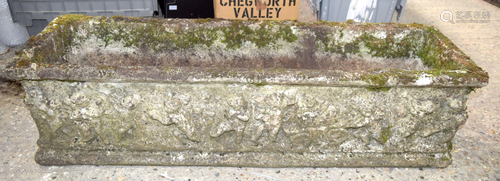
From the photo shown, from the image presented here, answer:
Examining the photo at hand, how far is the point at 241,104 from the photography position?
2.43 m

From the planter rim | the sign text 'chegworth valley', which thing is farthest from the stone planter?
the sign text 'chegworth valley'

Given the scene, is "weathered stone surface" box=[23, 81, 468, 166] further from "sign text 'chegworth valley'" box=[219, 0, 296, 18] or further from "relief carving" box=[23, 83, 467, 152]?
"sign text 'chegworth valley'" box=[219, 0, 296, 18]

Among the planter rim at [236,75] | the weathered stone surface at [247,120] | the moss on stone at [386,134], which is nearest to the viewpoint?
the planter rim at [236,75]

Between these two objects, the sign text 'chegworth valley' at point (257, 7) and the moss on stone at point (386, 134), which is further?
the sign text 'chegworth valley' at point (257, 7)

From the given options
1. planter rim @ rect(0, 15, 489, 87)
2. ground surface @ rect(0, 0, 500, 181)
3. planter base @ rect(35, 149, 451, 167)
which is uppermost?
planter rim @ rect(0, 15, 489, 87)

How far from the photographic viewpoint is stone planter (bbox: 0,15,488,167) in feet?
7.70

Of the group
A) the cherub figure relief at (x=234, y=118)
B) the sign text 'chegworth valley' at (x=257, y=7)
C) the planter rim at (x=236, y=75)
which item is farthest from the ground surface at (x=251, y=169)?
the sign text 'chegworth valley' at (x=257, y=7)

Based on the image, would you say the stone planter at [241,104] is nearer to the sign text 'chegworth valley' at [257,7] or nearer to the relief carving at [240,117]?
the relief carving at [240,117]

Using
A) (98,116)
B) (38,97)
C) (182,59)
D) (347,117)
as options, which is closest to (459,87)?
(347,117)

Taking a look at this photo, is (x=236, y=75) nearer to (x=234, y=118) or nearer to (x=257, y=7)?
(x=234, y=118)

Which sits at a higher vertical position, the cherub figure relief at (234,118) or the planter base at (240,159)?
the cherub figure relief at (234,118)

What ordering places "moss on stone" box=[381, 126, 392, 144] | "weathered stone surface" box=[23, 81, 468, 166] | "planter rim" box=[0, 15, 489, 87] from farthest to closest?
1. "moss on stone" box=[381, 126, 392, 144]
2. "weathered stone surface" box=[23, 81, 468, 166]
3. "planter rim" box=[0, 15, 489, 87]

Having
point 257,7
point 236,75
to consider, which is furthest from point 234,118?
Answer: point 257,7

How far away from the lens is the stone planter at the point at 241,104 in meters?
2.35
